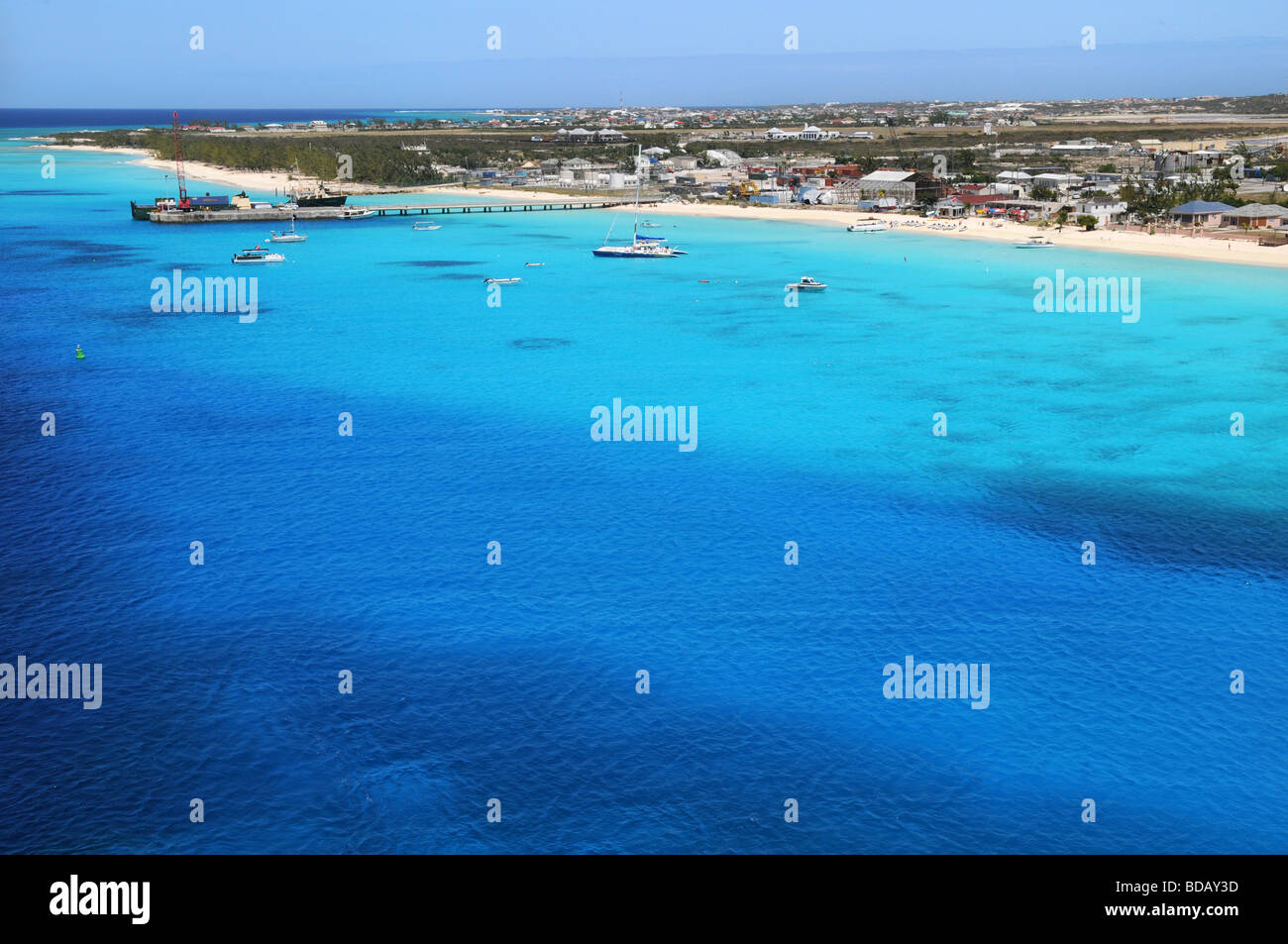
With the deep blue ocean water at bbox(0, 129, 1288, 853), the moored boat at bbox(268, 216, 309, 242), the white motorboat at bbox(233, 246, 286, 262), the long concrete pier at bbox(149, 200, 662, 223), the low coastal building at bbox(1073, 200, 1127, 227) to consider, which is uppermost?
the long concrete pier at bbox(149, 200, 662, 223)

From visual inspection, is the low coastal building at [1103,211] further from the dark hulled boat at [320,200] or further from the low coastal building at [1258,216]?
the dark hulled boat at [320,200]

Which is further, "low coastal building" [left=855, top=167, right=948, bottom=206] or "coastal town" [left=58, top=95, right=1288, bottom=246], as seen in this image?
"low coastal building" [left=855, top=167, right=948, bottom=206]

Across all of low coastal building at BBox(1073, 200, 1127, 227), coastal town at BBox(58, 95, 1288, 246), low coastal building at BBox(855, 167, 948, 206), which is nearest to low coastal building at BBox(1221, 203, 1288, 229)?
coastal town at BBox(58, 95, 1288, 246)

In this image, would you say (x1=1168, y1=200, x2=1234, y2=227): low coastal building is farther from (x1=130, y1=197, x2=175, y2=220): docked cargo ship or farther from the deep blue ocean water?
(x1=130, y1=197, x2=175, y2=220): docked cargo ship

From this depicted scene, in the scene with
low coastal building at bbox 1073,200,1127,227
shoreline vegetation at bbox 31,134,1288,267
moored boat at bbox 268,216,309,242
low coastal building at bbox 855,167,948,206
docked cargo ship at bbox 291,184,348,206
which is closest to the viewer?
shoreline vegetation at bbox 31,134,1288,267

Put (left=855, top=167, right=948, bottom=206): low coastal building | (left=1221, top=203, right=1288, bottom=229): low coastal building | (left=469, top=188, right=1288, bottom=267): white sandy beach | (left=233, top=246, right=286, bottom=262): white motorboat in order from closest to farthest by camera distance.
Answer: (left=469, top=188, right=1288, bottom=267): white sandy beach < (left=233, top=246, right=286, bottom=262): white motorboat < (left=1221, top=203, right=1288, bottom=229): low coastal building < (left=855, top=167, right=948, bottom=206): low coastal building

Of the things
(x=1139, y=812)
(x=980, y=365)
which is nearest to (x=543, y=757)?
(x=1139, y=812)

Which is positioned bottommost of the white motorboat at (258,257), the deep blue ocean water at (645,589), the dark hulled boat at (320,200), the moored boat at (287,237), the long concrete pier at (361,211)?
the deep blue ocean water at (645,589)

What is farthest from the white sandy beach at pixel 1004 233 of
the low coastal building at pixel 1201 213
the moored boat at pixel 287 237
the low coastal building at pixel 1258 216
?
the moored boat at pixel 287 237
